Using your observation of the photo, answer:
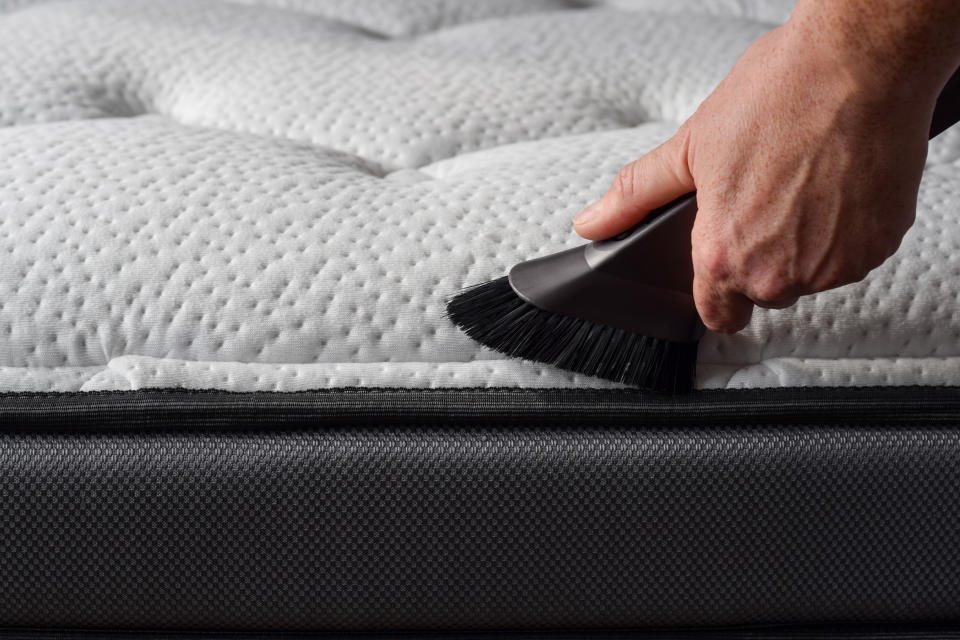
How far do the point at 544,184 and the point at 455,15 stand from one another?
59 centimetres

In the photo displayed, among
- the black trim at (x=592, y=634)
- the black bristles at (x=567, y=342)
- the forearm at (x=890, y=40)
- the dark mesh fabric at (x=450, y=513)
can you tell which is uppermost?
the forearm at (x=890, y=40)

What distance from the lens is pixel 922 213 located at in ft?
1.73

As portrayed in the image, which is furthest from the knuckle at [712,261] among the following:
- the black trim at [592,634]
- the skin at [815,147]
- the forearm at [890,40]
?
the black trim at [592,634]

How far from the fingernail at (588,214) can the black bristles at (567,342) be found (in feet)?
0.20

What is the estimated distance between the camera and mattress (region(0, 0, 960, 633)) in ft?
Answer: 1.47

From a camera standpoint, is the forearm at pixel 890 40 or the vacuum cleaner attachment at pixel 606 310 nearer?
the forearm at pixel 890 40

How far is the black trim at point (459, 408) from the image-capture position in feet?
1.49

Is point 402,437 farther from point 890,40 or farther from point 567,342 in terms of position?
point 890,40

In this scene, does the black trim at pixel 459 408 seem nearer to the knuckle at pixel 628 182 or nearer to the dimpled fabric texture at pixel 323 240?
the dimpled fabric texture at pixel 323 240

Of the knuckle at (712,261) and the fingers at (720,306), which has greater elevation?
the knuckle at (712,261)

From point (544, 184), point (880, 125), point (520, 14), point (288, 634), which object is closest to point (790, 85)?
point (880, 125)

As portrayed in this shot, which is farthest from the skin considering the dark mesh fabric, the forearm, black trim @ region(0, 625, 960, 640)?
black trim @ region(0, 625, 960, 640)

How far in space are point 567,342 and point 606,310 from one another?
3 cm

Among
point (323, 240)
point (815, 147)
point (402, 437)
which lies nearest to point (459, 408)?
point (402, 437)
